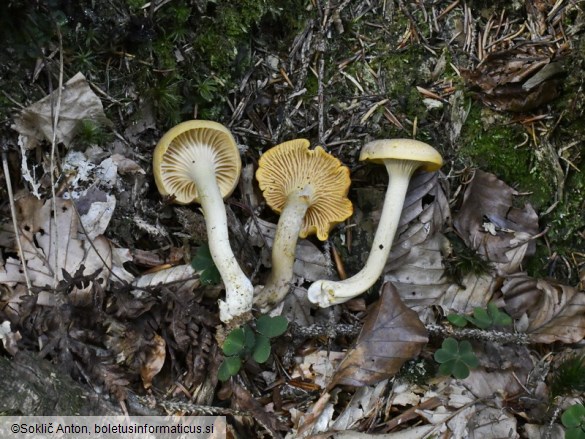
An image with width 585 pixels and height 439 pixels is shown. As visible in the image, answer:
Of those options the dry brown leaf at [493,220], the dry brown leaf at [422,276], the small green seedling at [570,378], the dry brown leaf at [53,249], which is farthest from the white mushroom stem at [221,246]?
the small green seedling at [570,378]

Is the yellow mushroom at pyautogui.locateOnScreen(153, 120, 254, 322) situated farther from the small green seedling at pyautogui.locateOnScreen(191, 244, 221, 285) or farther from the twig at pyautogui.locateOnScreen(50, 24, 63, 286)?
the twig at pyautogui.locateOnScreen(50, 24, 63, 286)

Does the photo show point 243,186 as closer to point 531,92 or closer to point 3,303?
point 3,303

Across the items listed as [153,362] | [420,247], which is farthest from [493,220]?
[153,362]

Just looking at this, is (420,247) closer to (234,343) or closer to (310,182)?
(310,182)

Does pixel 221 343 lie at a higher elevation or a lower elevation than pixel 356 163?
lower

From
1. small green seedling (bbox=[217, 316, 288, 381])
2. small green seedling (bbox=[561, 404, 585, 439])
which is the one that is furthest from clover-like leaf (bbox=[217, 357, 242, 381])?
small green seedling (bbox=[561, 404, 585, 439])

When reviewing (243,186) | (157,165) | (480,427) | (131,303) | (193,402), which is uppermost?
(157,165)

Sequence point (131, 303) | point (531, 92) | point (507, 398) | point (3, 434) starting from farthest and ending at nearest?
1. point (531, 92)
2. point (507, 398)
3. point (131, 303)
4. point (3, 434)

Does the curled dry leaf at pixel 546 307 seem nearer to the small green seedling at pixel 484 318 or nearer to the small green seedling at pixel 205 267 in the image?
the small green seedling at pixel 484 318

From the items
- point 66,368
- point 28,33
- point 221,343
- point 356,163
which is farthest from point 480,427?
point 28,33
